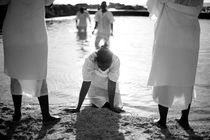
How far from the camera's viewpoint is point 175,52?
3.74 meters

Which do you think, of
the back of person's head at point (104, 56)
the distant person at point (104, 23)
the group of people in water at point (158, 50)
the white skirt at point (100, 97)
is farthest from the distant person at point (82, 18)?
the group of people in water at point (158, 50)

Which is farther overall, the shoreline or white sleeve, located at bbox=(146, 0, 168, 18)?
white sleeve, located at bbox=(146, 0, 168, 18)

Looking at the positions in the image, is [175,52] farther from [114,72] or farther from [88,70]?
[88,70]

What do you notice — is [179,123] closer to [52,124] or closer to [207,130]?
[207,130]

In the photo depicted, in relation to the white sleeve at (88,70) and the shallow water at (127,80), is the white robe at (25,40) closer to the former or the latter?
the white sleeve at (88,70)

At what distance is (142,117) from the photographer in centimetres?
439

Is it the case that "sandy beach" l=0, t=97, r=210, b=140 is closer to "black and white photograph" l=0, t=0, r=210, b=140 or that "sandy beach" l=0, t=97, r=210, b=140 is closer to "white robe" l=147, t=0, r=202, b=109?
"black and white photograph" l=0, t=0, r=210, b=140

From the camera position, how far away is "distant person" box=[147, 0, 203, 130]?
3.71 meters

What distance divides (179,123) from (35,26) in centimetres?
223

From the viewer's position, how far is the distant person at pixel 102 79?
4.38 m

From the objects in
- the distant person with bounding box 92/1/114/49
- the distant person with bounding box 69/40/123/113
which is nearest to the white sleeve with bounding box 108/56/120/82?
the distant person with bounding box 69/40/123/113

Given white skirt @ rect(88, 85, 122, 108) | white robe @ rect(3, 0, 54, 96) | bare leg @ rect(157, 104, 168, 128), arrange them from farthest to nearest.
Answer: white skirt @ rect(88, 85, 122, 108), bare leg @ rect(157, 104, 168, 128), white robe @ rect(3, 0, 54, 96)

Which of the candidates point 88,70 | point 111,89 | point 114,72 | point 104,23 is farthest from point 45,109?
point 104,23

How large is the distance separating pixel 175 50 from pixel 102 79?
1.42 metres
